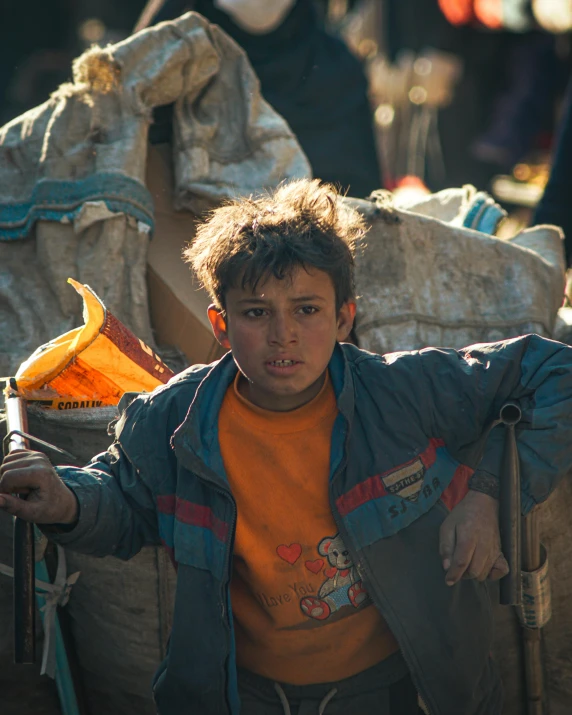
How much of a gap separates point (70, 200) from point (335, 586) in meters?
1.67

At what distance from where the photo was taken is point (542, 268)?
3318mm

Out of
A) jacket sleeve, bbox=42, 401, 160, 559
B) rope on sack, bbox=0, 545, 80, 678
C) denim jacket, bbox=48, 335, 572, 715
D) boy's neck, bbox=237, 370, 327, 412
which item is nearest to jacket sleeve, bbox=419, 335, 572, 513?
denim jacket, bbox=48, 335, 572, 715

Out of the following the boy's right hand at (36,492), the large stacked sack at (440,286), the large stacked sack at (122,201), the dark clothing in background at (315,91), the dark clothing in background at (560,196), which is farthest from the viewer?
the dark clothing in background at (315,91)

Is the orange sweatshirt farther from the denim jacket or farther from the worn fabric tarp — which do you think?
the worn fabric tarp

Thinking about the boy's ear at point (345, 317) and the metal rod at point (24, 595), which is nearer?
the metal rod at point (24, 595)

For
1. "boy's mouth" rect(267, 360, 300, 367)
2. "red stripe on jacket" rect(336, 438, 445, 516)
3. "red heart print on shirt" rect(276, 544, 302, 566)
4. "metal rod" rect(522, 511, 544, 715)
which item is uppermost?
"boy's mouth" rect(267, 360, 300, 367)

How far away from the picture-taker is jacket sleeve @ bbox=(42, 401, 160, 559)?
79.4 inches

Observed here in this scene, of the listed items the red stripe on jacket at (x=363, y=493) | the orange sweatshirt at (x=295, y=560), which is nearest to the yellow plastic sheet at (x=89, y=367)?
the orange sweatshirt at (x=295, y=560)

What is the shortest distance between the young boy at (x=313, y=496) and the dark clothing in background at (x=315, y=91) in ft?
12.7

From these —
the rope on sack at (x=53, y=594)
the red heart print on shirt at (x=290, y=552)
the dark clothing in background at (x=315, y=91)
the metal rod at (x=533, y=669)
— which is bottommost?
the metal rod at (x=533, y=669)

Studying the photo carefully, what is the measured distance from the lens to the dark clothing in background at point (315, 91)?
19.7ft

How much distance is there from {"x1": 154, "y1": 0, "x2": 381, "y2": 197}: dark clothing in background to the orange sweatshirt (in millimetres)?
3940

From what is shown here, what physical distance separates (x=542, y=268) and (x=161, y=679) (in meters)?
1.86

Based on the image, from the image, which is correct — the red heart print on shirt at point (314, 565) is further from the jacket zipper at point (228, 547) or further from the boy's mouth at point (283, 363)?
the boy's mouth at point (283, 363)
